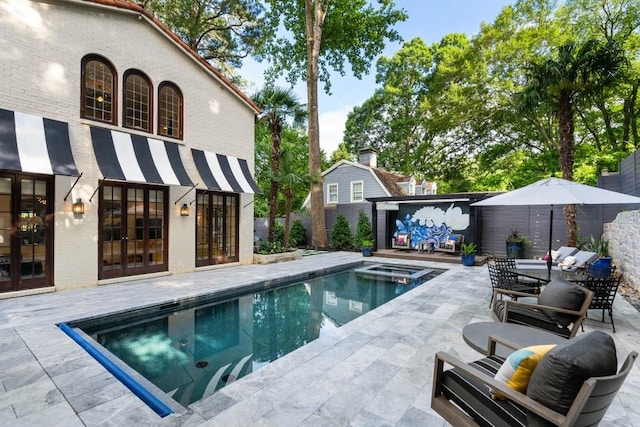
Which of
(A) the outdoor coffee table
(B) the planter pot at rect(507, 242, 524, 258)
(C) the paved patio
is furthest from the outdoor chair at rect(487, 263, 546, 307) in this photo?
(B) the planter pot at rect(507, 242, 524, 258)

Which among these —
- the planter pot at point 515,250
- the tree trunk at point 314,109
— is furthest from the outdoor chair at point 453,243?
the tree trunk at point 314,109

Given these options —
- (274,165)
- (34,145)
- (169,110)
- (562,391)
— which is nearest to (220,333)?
(562,391)

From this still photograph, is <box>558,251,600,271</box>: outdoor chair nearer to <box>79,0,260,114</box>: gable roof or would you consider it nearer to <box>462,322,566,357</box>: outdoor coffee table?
<box>462,322,566,357</box>: outdoor coffee table

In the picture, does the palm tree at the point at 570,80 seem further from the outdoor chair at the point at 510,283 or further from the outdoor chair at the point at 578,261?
the outdoor chair at the point at 510,283

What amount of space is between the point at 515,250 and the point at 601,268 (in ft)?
13.7

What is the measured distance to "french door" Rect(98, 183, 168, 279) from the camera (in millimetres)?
7805

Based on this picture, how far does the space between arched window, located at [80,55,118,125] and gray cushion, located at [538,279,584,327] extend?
9888mm

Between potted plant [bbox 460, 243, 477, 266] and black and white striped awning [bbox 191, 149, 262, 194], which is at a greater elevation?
black and white striped awning [bbox 191, 149, 262, 194]

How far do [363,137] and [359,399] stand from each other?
28.5 meters

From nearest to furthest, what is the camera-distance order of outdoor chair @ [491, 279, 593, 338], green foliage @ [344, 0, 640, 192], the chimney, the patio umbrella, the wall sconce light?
outdoor chair @ [491, 279, 593, 338], the patio umbrella, the wall sconce light, green foliage @ [344, 0, 640, 192], the chimney

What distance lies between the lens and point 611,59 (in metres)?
8.44

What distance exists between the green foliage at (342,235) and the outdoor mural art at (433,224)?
94.5 inches

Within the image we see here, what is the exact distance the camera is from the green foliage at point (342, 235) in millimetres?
16078

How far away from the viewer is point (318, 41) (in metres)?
15.2
